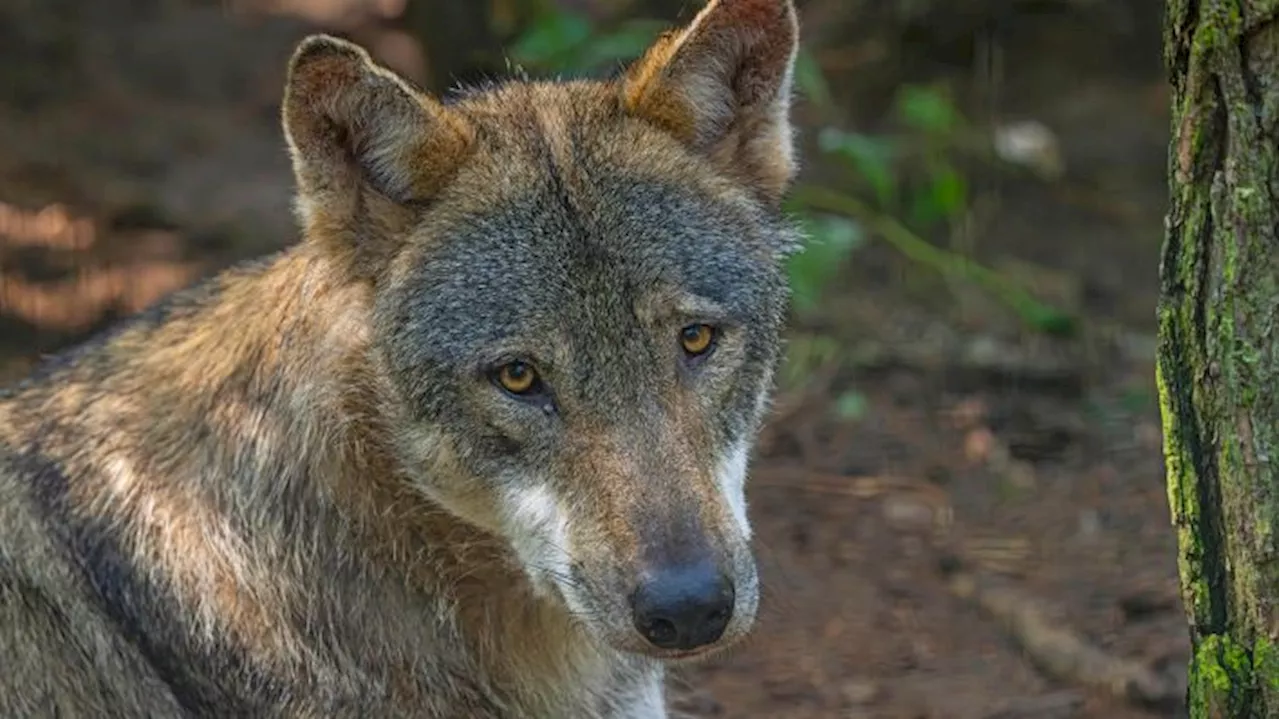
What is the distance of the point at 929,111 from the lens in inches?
358

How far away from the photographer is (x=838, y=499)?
7.84m

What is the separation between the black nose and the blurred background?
2234 mm

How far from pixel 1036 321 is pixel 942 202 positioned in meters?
0.73

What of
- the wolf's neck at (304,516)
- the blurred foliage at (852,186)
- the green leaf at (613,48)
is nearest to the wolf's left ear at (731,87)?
the wolf's neck at (304,516)

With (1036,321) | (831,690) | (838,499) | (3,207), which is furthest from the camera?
(3,207)

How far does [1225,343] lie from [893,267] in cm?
583

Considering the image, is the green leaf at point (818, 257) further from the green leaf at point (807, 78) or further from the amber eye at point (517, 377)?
the amber eye at point (517, 377)

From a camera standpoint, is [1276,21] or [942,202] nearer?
[1276,21]

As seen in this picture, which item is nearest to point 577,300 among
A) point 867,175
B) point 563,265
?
point 563,265

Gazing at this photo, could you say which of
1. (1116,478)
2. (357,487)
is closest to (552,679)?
(357,487)

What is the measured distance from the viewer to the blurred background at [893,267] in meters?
6.68

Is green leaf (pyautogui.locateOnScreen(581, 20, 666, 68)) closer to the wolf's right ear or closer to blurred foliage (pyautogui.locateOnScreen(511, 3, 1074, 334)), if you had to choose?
blurred foliage (pyautogui.locateOnScreen(511, 3, 1074, 334))

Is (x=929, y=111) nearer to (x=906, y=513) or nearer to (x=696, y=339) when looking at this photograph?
(x=906, y=513)

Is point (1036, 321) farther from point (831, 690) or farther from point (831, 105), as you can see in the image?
point (831, 690)
